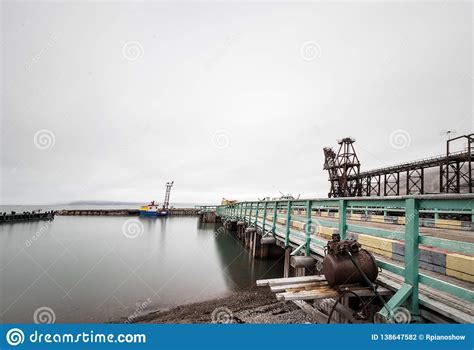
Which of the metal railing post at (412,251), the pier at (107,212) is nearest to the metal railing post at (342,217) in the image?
the metal railing post at (412,251)

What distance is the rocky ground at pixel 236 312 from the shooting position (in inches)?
259

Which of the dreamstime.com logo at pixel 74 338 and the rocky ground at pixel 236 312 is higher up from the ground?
the dreamstime.com logo at pixel 74 338

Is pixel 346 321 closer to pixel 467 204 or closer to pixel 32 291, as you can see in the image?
pixel 467 204

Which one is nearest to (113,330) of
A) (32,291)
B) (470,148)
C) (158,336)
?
(158,336)

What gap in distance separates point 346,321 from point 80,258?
18941 millimetres

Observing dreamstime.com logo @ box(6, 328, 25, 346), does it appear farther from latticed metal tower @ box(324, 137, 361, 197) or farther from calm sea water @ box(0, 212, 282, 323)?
latticed metal tower @ box(324, 137, 361, 197)

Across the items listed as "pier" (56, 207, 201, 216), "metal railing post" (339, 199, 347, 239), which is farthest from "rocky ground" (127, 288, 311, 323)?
"pier" (56, 207, 201, 216)

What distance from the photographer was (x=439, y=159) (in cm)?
2194
